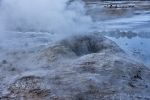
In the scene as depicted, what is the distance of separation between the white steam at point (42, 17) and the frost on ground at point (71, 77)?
18.8ft

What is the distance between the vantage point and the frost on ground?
31.7ft

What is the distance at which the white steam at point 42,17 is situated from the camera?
2206 cm

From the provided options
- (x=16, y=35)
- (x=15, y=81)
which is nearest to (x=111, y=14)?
(x=16, y=35)

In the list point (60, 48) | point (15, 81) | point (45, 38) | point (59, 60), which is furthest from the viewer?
point (45, 38)

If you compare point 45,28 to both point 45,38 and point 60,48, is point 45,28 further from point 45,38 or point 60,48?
point 60,48

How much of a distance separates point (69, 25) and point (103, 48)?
282 inches

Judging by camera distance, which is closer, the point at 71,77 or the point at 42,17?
the point at 71,77

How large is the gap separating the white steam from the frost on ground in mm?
5735

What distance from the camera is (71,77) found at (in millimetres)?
10820

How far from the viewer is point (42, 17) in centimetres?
2423

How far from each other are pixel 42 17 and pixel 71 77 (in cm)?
1385

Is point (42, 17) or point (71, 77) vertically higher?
point (71, 77)

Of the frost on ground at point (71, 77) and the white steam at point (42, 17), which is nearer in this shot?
the frost on ground at point (71, 77)

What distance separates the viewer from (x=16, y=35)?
2294 centimetres
